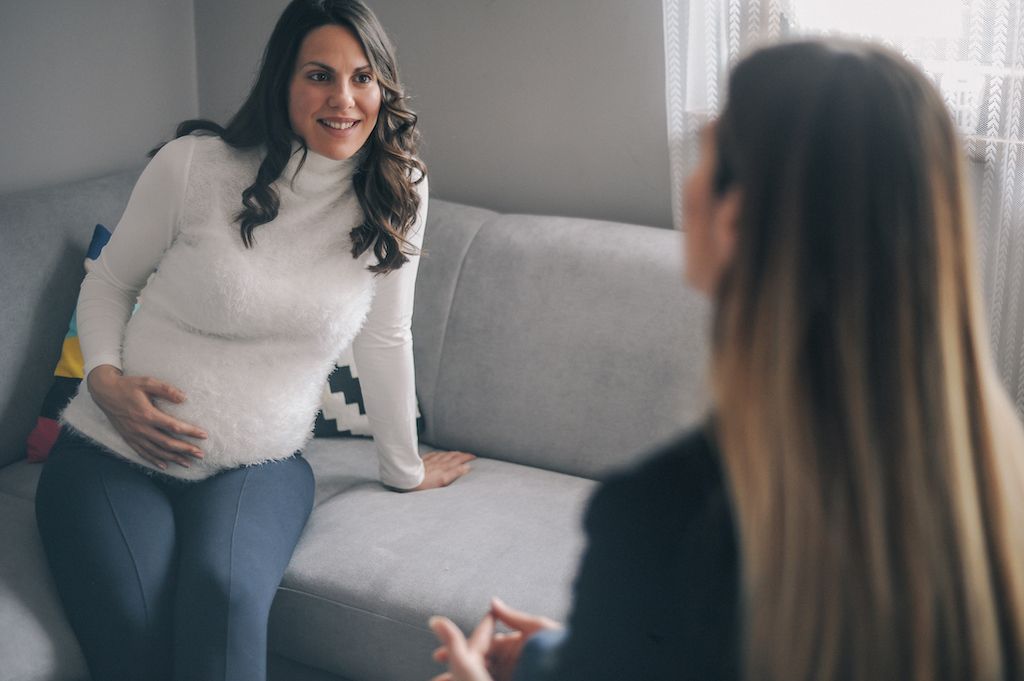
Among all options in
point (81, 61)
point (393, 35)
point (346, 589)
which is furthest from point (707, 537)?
point (81, 61)

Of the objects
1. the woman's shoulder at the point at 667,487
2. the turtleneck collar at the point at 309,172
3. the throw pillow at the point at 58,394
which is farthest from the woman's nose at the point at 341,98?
Answer: the woman's shoulder at the point at 667,487

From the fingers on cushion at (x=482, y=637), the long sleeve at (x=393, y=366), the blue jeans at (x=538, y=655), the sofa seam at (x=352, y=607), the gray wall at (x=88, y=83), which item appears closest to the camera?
the blue jeans at (x=538, y=655)

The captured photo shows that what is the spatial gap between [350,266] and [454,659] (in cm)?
93

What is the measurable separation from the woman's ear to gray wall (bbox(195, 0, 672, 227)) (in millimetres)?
1570

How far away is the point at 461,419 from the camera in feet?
7.11

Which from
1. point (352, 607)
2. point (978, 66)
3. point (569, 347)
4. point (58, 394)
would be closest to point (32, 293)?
point (58, 394)

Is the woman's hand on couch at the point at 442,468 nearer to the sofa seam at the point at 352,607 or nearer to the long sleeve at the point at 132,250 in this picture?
the sofa seam at the point at 352,607

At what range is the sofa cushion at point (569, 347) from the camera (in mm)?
1974

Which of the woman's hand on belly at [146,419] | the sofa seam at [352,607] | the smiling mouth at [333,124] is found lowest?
the sofa seam at [352,607]

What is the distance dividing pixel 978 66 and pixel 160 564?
159 centimetres

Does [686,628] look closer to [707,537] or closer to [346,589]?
[707,537]

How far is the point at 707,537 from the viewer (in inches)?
30.4

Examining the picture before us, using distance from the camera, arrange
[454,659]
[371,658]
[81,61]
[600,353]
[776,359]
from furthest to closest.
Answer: [81,61]
[600,353]
[371,658]
[454,659]
[776,359]

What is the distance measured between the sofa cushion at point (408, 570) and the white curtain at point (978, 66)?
2.82 feet
